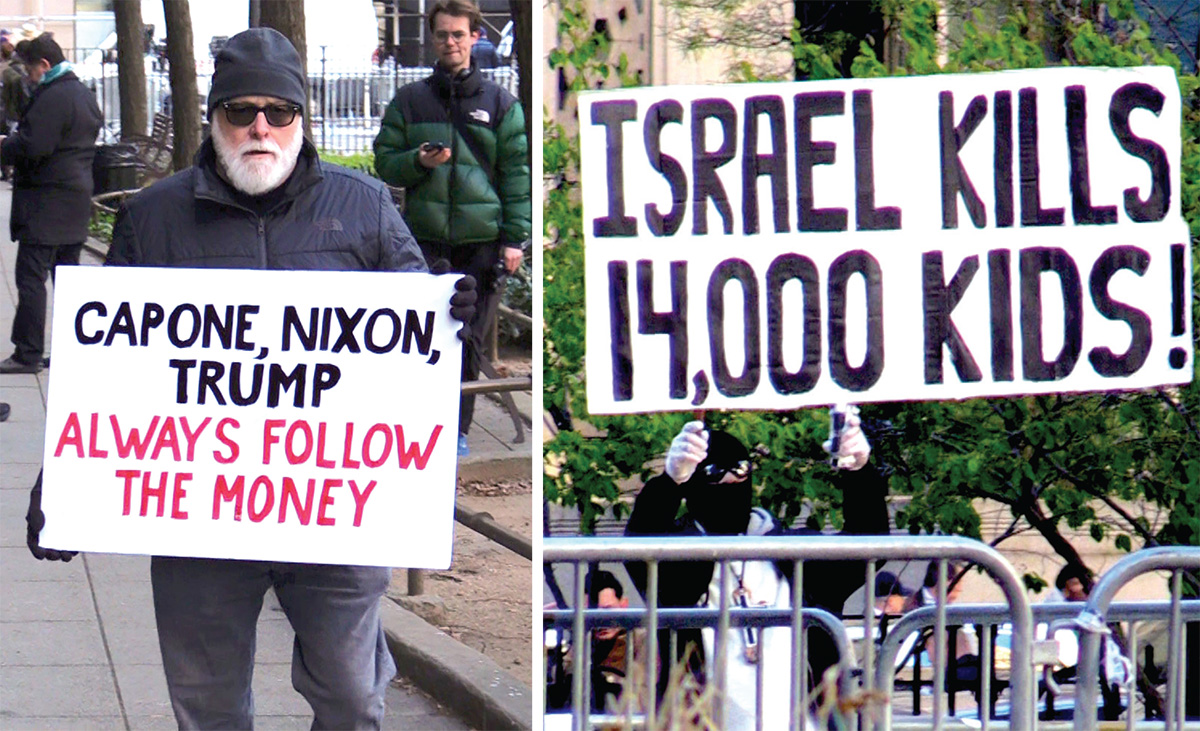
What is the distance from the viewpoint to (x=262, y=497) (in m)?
4.39

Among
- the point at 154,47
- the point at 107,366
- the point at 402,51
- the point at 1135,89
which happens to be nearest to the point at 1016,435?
the point at 1135,89

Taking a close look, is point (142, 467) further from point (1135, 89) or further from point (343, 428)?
point (1135, 89)

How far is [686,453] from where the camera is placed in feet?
18.1

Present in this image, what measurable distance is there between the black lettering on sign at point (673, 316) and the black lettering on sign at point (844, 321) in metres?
0.43

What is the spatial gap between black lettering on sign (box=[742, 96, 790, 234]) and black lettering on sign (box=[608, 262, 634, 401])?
39 centimetres

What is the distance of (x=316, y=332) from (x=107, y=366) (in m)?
0.48

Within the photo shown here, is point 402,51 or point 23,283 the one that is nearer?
point 23,283

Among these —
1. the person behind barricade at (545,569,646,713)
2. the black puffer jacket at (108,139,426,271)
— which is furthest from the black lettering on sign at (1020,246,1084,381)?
the black puffer jacket at (108,139,426,271)

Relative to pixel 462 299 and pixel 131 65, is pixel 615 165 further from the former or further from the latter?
pixel 131 65

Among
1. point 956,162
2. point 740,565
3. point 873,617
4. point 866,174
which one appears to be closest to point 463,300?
point 873,617

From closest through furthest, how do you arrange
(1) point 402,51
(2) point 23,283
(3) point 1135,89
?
(3) point 1135,89 → (2) point 23,283 → (1) point 402,51

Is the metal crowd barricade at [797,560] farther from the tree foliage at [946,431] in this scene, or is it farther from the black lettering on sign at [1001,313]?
the tree foliage at [946,431]

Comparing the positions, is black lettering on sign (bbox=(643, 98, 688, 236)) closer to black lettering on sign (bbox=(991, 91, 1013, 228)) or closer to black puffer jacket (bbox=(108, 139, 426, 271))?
black lettering on sign (bbox=(991, 91, 1013, 228))

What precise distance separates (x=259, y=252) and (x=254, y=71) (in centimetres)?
40
